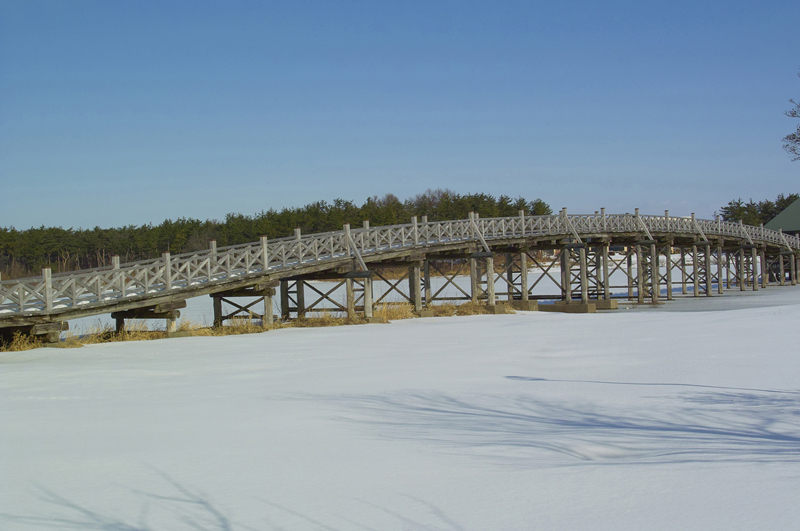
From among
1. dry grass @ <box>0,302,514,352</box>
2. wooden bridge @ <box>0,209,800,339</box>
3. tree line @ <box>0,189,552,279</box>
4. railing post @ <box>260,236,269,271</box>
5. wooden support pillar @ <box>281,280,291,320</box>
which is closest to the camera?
dry grass @ <box>0,302,514,352</box>

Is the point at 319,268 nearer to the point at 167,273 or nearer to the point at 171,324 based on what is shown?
the point at 167,273

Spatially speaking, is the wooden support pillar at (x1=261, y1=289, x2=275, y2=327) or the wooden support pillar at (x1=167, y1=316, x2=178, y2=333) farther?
the wooden support pillar at (x1=261, y1=289, x2=275, y2=327)

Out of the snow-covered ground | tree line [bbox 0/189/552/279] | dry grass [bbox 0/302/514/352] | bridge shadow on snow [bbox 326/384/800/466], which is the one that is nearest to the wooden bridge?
dry grass [bbox 0/302/514/352]

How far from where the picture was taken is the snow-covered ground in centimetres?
445

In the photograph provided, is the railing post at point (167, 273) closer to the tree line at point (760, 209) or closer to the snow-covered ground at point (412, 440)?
the snow-covered ground at point (412, 440)

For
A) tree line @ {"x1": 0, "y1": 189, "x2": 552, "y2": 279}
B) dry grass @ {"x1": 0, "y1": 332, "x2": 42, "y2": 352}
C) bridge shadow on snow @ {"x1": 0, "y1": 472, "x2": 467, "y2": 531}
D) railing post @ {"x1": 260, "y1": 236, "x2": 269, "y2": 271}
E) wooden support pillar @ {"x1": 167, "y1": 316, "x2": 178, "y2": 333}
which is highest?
tree line @ {"x1": 0, "y1": 189, "x2": 552, "y2": 279}

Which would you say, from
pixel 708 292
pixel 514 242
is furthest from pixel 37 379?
pixel 708 292

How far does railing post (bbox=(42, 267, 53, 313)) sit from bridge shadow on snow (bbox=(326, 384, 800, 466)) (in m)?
10.5

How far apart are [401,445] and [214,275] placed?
49.5ft

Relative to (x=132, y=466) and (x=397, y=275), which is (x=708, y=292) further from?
(x=132, y=466)

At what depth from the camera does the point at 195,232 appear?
81188 mm

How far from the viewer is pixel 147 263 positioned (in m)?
19.9

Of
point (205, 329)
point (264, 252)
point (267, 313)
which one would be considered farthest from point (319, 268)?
point (205, 329)

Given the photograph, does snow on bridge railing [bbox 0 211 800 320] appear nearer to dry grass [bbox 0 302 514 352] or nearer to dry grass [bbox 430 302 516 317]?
dry grass [bbox 0 302 514 352]
